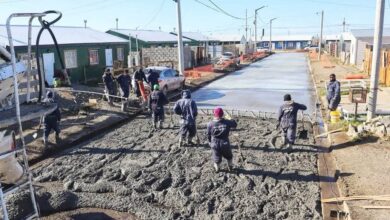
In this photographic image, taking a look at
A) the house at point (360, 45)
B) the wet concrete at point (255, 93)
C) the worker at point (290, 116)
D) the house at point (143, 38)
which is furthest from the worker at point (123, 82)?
the house at point (360, 45)

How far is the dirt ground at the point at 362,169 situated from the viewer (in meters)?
6.85

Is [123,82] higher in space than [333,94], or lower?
higher

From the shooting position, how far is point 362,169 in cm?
896

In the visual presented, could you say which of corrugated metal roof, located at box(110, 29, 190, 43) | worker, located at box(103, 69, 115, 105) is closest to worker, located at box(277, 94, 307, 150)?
worker, located at box(103, 69, 115, 105)

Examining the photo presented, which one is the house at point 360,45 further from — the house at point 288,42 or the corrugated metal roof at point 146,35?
the house at point 288,42

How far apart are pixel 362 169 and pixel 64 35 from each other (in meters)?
21.7

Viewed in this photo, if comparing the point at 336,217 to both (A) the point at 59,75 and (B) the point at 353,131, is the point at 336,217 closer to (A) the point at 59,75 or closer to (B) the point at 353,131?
(B) the point at 353,131

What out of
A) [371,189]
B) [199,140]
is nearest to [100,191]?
[199,140]

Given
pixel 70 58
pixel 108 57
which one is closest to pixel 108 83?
pixel 70 58

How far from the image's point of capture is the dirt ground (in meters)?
6.85

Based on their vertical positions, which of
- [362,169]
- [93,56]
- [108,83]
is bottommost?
[362,169]

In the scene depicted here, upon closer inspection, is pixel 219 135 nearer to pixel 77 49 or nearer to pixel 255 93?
pixel 255 93

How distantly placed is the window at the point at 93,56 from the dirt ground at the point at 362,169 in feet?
60.5

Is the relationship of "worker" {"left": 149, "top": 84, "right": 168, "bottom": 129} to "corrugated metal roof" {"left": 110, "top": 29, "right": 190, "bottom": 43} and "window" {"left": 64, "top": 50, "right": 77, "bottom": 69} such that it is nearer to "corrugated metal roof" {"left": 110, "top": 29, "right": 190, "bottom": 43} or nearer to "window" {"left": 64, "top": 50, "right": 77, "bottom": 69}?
"window" {"left": 64, "top": 50, "right": 77, "bottom": 69}
